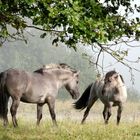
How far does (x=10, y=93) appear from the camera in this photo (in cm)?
1442

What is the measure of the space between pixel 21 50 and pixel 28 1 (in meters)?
76.5

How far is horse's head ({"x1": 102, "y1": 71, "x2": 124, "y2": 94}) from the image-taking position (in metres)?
17.6

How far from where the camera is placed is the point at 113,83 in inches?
701

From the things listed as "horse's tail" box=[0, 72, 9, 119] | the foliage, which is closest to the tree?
the foliage

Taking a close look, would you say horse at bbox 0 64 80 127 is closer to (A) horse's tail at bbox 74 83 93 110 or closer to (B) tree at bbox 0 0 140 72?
(A) horse's tail at bbox 74 83 93 110

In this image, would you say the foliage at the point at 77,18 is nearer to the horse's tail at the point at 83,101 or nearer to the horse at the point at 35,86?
the horse at the point at 35,86

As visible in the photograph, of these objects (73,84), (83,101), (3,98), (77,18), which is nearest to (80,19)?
(77,18)

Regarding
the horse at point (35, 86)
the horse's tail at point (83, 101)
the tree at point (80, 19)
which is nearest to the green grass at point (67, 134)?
the horse at point (35, 86)

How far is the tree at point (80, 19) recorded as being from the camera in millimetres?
8102

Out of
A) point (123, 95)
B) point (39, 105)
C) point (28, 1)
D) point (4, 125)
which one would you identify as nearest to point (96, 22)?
point (28, 1)

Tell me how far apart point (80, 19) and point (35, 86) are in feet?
23.6

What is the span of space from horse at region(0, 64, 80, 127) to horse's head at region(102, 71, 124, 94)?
1198 millimetres

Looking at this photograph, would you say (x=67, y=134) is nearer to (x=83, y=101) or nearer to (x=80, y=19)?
(x=80, y=19)

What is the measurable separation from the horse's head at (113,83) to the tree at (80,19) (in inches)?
323
